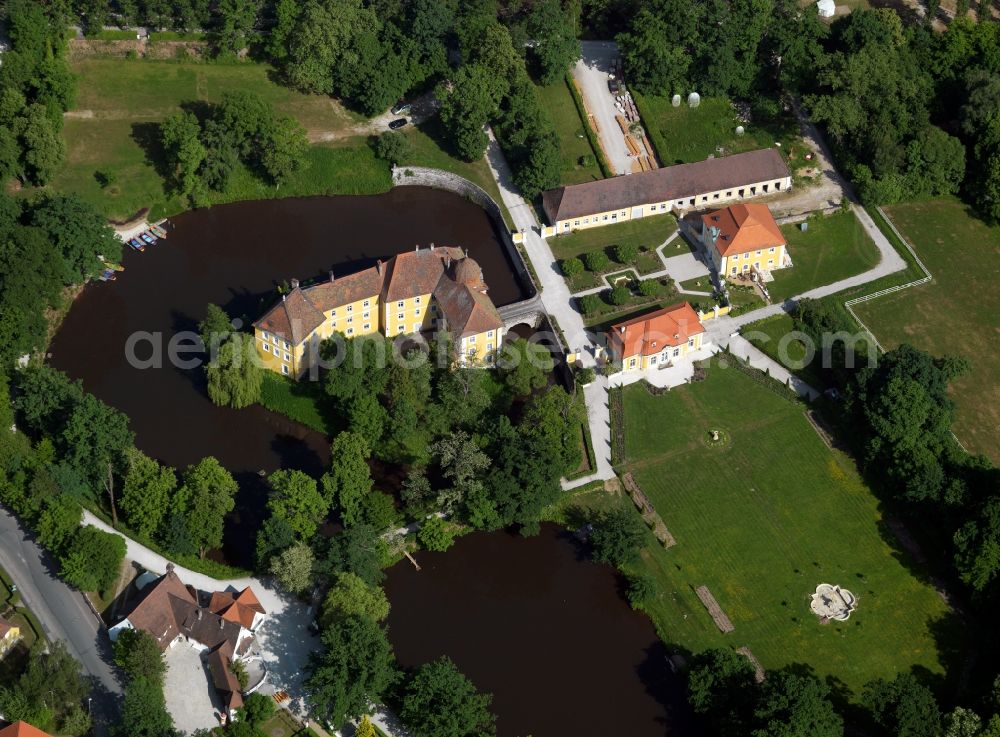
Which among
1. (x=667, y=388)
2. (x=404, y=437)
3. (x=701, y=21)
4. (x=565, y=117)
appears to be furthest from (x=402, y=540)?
(x=701, y=21)

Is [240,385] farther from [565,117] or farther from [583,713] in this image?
[565,117]

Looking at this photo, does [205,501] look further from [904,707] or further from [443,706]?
[904,707]

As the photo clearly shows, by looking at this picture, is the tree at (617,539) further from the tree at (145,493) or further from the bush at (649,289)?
the tree at (145,493)

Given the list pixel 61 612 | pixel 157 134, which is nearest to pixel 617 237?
pixel 157 134

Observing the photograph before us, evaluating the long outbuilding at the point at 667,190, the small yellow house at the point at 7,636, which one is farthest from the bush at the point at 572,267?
the small yellow house at the point at 7,636

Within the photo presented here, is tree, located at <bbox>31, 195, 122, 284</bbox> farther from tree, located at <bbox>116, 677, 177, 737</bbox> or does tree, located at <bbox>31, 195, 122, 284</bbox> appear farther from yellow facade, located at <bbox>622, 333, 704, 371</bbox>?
yellow facade, located at <bbox>622, 333, 704, 371</bbox>
